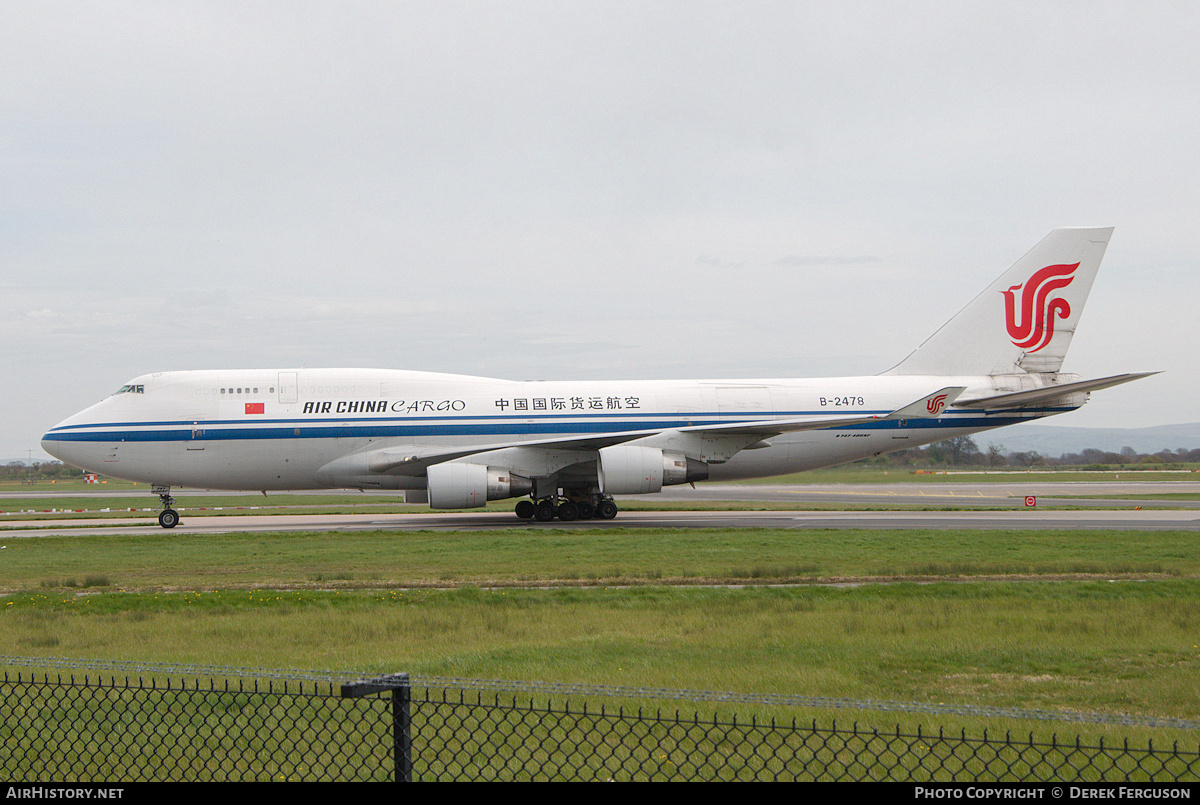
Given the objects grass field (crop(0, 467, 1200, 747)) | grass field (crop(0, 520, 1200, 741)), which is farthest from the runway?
grass field (crop(0, 520, 1200, 741))

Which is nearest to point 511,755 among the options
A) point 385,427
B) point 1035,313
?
point 385,427

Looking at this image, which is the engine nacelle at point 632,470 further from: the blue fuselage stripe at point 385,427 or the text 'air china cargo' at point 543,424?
the blue fuselage stripe at point 385,427

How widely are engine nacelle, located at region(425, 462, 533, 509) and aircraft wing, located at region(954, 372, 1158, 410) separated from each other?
47.5 feet

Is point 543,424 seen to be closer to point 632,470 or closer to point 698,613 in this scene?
point 632,470

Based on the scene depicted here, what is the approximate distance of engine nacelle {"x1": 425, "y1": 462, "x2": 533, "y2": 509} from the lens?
2533 centimetres

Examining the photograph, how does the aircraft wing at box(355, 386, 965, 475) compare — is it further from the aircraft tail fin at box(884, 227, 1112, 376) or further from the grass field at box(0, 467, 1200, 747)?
the grass field at box(0, 467, 1200, 747)

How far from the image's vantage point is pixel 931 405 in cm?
2778

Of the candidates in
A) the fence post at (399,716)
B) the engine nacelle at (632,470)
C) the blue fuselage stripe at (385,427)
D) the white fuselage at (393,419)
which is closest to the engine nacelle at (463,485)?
the white fuselage at (393,419)

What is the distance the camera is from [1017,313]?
30.0 metres

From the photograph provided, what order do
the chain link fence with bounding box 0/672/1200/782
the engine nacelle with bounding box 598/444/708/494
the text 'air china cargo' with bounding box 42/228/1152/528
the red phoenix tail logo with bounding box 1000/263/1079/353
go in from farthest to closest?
1. the red phoenix tail logo with bounding box 1000/263/1079/353
2. the text 'air china cargo' with bounding box 42/228/1152/528
3. the engine nacelle with bounding box 598/444/708/494
4. the chain link fence with bounding box 0/672/1200/782

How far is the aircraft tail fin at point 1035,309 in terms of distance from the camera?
1169 inches

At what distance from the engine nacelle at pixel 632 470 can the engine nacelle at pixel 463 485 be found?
286 centimetres

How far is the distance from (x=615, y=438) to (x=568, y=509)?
11.0 feet

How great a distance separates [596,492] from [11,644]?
63.6ft
